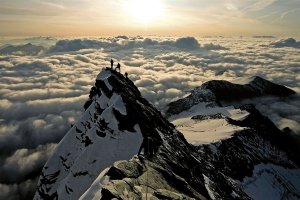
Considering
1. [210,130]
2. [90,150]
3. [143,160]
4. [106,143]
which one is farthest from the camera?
[210,130]

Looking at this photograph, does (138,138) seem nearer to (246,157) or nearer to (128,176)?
(128,176)

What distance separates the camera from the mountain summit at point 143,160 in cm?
5381

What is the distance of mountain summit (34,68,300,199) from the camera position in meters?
53.8

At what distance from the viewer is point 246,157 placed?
14462 cm

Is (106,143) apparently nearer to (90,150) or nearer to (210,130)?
(90,150)

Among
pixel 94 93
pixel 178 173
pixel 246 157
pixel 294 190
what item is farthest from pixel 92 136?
pixel 294 190

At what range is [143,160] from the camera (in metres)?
63.4

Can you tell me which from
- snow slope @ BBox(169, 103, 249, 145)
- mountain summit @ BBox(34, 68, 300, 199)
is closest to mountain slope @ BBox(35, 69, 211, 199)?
mountain summit @ BBox(34, 68, 300, 199)

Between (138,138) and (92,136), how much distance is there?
64.6ft

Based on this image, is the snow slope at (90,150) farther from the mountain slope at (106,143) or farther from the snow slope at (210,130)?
the snow slope at (210,130)

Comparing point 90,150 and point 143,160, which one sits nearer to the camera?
point 143,160

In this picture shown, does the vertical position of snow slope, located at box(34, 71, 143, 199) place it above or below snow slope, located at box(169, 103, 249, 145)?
above

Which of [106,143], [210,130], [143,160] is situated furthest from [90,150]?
[210,130]

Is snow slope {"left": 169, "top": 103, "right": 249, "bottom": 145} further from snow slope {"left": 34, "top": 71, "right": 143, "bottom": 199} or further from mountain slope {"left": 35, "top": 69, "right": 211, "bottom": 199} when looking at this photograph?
snow slope {"left": 34, "top": 71, "right": 143, "bottom": 199}
